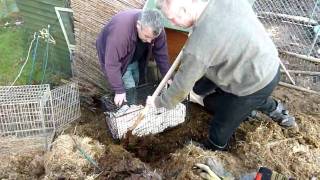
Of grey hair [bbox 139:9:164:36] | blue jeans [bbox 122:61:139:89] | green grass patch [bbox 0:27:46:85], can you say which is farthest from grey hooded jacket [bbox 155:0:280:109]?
green grass patch [bbox 0:27:46:85]

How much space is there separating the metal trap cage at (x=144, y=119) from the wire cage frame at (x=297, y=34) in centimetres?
185

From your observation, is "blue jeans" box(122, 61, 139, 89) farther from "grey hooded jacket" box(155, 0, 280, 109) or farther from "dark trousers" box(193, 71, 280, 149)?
"grey hooded jacket" box(155, 0, 280, 109)

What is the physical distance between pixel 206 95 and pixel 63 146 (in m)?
1.60

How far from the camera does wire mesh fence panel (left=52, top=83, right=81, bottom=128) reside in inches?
192

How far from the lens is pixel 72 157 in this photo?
4191 millimetres

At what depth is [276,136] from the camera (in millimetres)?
4715

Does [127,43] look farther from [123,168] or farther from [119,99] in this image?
[123,168]

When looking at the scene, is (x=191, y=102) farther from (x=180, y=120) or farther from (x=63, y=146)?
(x=63, y=146)

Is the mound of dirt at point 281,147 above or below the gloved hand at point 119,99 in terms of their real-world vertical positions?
below

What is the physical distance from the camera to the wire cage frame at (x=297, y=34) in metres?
5.75

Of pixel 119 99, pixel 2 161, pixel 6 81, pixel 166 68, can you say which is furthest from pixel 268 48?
pixel 6 81

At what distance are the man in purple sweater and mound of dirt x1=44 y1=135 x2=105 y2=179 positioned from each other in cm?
55

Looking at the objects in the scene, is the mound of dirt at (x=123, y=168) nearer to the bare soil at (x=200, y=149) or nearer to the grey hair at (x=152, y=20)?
the bare soil at (x=200, y=149)

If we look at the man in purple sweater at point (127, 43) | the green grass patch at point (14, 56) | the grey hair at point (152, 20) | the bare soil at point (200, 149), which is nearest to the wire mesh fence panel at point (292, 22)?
the bare soil at point (200, 149)
